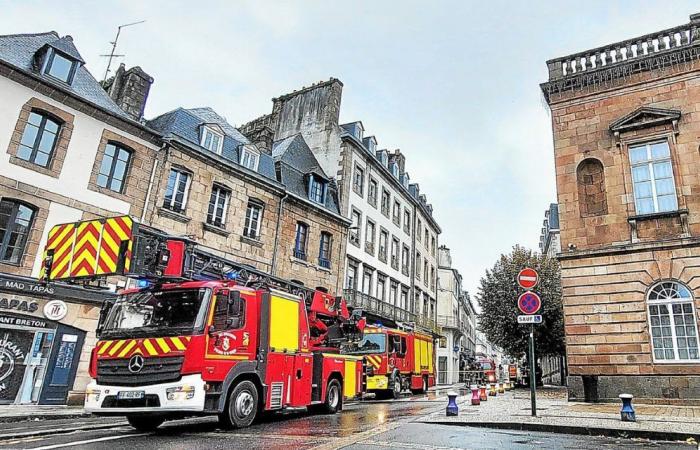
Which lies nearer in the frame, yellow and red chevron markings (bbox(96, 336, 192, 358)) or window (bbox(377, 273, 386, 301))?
yellow and red chevron markings (bbox(96, 336, 192, 358))

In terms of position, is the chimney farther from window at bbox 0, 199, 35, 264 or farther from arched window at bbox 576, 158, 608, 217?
arched window at bbox 576, 158, 608, 217

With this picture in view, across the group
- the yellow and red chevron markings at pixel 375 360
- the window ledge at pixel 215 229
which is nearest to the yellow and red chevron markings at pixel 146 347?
the window ledge at pixel 215 229

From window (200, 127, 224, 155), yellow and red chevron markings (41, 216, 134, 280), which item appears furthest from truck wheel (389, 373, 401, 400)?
yellow and red chevron markings (41, 216, 134, 280)

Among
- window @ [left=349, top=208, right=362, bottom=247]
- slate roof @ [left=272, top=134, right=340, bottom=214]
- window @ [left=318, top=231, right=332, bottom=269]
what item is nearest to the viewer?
slate roof @ [left=272, top=134, right=340, bottom=214]

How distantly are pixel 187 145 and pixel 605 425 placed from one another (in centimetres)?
1558

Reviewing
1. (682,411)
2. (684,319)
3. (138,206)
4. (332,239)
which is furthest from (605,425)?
(332,239)

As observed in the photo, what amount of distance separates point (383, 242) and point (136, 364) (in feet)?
81.6

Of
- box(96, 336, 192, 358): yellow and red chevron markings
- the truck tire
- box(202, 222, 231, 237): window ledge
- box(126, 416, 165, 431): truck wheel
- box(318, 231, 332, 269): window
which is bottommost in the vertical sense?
box(126, 416, 165, 431): truck wheel

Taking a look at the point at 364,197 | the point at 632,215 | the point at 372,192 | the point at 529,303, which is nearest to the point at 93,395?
the point at 529,303

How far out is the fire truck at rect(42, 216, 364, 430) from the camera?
285 inches

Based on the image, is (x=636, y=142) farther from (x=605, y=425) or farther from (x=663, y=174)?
(x=605, y=425)

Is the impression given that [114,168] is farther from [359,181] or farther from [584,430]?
[359,181]

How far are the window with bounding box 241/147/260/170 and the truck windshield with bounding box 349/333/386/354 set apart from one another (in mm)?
8914

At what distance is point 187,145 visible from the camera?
698 inches
